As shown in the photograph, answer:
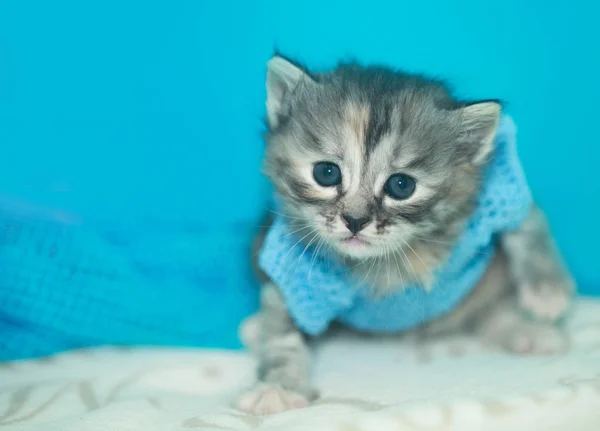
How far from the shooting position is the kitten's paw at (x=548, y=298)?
5.67ft

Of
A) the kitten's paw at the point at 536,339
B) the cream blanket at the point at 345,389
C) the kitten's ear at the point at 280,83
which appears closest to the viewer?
the cream blanket at the point at 345,389

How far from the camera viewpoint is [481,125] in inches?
64.0

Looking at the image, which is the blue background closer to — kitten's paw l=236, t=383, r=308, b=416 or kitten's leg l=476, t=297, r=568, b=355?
kitten's leg l=476, t=297, r=568, b=355

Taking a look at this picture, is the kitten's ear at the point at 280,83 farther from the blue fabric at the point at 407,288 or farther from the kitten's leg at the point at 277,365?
the kitten's leg at the point at 277,365

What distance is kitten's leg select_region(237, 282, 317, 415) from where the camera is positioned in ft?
5.13

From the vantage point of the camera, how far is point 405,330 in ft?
6.41

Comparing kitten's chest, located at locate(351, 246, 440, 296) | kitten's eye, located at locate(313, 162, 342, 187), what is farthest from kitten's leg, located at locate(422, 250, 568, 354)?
kitten's eye, located at locate(313, 162, 342, 187)

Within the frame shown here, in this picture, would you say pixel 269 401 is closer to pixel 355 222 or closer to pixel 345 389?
pixel 345 389

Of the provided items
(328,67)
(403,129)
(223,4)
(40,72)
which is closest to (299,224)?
(403,129)

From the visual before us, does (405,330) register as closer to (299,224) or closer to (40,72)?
(299,224)

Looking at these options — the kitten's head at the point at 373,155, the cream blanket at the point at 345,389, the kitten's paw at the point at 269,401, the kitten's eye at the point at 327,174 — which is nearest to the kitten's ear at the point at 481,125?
the kitten's head at the point at 373,155

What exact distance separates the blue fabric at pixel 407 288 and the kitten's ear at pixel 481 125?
59 millimetres

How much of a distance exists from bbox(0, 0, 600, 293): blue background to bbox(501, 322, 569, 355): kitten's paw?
48cm

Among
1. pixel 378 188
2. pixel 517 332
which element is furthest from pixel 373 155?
pixel 517 332
